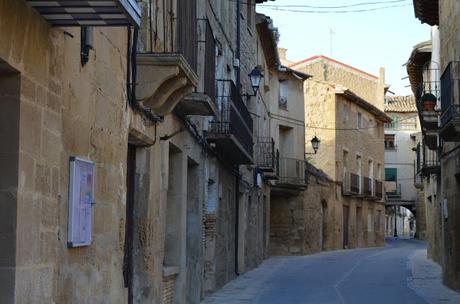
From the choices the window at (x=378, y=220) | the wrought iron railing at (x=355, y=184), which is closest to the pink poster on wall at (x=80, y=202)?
the wrought iron railing at (x=355, y=184)

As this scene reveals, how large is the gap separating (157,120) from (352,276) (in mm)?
12686

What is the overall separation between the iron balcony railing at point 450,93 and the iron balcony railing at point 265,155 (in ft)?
36.3

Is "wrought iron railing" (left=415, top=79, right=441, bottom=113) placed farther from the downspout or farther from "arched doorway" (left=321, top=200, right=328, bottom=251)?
"arched doorway" (left=321, top=200, right=328, bottom=251)

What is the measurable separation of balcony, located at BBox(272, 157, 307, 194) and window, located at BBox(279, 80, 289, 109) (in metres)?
2.32

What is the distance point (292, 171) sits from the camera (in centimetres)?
3331

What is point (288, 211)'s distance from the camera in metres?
34.6

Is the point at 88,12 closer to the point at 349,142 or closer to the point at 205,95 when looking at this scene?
the point at 205,95

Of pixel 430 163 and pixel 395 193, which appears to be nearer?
pixel 430 163

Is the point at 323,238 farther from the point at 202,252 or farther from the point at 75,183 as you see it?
the point at 75,183

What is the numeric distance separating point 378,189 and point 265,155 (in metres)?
22.4

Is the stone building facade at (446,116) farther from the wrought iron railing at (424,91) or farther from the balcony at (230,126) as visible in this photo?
the balcony at (230,126)

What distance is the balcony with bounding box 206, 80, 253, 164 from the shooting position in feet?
49.7

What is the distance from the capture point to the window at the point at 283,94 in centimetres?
3402

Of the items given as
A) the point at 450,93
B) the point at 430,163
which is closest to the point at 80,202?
the point at 450,93
